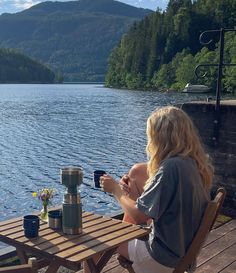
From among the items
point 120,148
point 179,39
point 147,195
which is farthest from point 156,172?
point 179,39

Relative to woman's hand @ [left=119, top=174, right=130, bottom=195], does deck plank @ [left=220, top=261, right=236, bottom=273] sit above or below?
below

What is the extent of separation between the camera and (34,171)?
814 inches

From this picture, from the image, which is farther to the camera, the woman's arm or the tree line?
the tree line

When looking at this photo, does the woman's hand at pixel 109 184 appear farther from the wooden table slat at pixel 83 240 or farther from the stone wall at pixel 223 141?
the stone wall at pixel 223 141

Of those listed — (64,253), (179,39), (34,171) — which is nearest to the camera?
(64,253)

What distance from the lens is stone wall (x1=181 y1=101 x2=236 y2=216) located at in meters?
6.88

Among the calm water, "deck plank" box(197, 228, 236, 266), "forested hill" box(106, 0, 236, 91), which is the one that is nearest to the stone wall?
"deck plank" box(197, 228, 236, 266)

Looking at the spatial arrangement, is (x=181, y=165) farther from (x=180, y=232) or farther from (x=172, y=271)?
(x=172, y=271)

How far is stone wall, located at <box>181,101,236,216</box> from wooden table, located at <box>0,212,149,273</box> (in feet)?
11.5

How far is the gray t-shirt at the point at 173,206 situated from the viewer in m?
3.17

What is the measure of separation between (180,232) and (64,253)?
2.54 feet

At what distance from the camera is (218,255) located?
5.32 meters

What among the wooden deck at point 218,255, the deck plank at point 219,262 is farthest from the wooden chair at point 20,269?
the deck plank at point 219,262

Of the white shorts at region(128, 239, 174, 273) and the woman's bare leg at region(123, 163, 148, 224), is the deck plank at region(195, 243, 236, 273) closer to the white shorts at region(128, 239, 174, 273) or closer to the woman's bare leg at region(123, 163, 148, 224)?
the woman's bare leg at region(123, 163, 148, 224)
